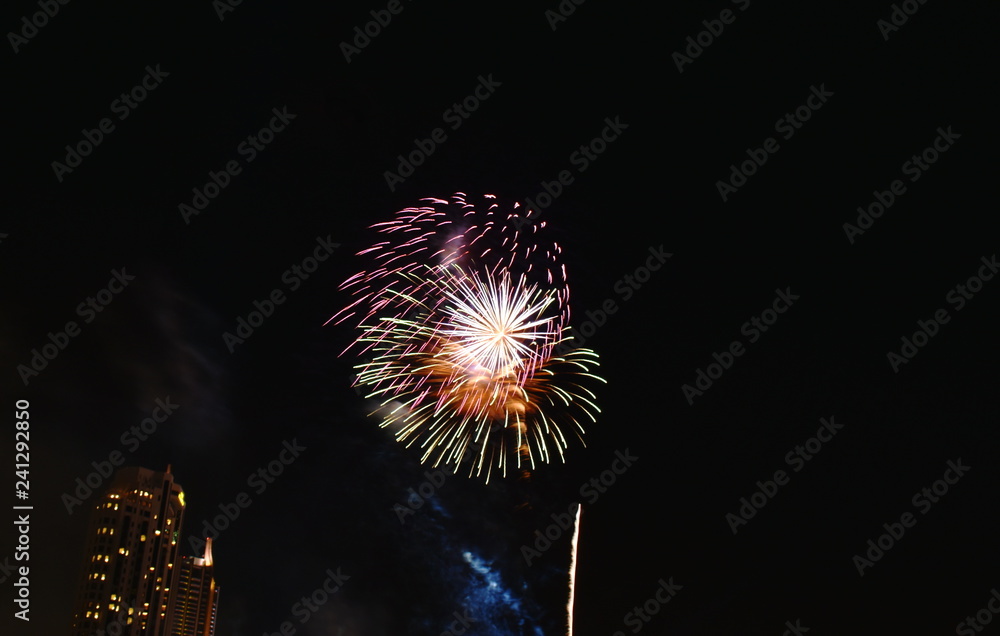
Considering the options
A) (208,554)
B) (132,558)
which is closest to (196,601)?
(208,554)

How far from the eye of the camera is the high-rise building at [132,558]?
70.1 metres

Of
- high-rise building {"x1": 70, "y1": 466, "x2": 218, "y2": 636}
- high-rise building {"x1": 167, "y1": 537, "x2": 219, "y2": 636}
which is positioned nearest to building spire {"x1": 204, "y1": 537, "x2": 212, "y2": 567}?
high-rise building {"x1": 167, "y1": 537, "x2": 219, "y2": 636}

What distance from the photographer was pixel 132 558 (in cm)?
7400

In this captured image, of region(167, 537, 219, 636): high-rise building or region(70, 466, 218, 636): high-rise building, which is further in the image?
region(167, 537, 219, 636): high-rise building

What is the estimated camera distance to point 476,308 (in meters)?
18.2

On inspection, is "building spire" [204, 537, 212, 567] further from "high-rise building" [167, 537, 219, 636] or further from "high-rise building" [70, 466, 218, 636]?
"high-rise building" [70, 466, 218, 636]

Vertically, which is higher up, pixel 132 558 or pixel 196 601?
pixel 132 558

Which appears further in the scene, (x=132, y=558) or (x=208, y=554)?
(x=208, y=554)

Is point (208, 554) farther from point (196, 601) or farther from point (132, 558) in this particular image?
point (132, 558)

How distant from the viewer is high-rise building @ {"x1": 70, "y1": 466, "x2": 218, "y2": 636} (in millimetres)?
70125

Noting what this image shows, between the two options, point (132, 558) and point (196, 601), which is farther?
point (196, 601)

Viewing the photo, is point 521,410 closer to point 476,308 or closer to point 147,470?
point 476,308

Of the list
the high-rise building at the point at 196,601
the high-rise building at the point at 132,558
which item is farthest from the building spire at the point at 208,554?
the high-rise building at the point at 132,558

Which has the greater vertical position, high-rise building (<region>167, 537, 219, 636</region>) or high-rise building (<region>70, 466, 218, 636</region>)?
high-rise building (<region>70, 466, 218, 636</region>)
